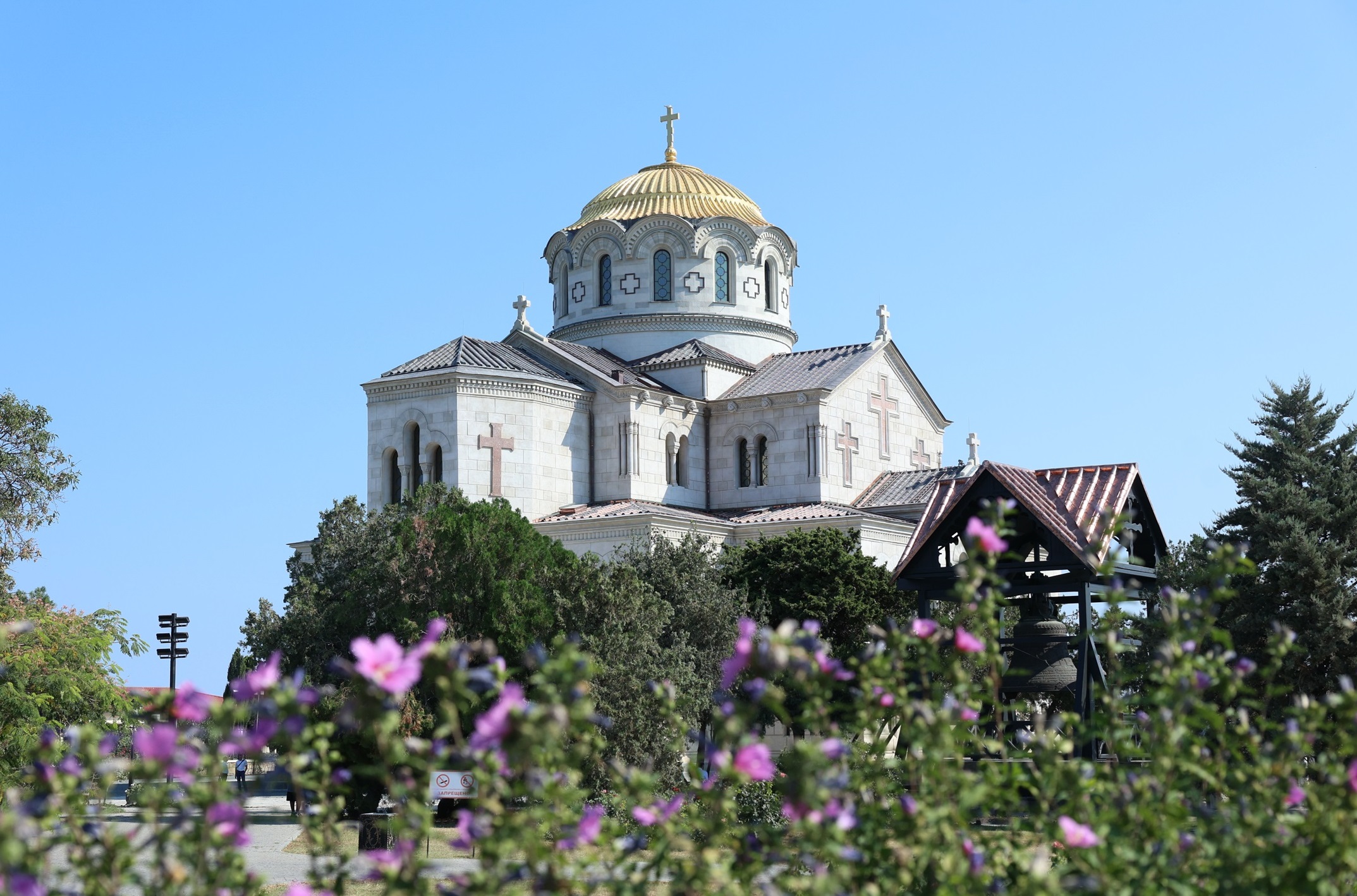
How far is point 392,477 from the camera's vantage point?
42938 mm

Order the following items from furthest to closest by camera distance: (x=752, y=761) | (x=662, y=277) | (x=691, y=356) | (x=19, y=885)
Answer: (x=662, y=277)
(x=691, y=356)
(x=752, y=761)
(x=19, y=885)

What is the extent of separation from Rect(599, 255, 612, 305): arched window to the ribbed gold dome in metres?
1.32

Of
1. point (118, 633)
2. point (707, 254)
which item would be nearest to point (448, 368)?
point (707, 254)

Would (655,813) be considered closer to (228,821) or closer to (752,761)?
(752,761)

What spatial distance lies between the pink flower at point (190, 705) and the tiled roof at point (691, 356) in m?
40.6

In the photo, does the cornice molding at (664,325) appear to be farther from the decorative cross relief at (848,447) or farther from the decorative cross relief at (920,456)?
the decorative cross relief at (920,456)

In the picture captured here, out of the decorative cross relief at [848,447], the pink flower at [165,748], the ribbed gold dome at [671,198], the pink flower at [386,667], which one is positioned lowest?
the pink flower at [165,748]

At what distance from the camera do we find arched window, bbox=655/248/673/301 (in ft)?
160

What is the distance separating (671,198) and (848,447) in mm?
10505

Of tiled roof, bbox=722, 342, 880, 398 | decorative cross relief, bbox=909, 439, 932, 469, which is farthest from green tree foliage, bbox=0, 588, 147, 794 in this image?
decorative cross relief, bbox=909, 439, 932, 469

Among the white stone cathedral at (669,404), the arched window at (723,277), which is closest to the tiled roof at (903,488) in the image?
the white stone cathedral at (669,404)

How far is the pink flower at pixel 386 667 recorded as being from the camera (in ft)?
17.9

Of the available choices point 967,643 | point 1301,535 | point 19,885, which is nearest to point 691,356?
point 1301,535

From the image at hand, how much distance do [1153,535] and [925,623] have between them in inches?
447
